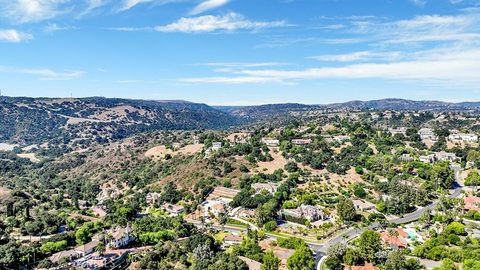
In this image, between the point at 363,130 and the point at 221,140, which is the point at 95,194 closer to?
the point at 221,140

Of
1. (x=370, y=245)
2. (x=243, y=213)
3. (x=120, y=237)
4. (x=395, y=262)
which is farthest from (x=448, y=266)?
A: (x=120, y=237)

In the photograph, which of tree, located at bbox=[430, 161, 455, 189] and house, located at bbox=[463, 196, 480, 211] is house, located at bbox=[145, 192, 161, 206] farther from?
house, located at bbox=[463, 196, 480, 211]

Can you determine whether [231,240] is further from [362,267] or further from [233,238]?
[362,267]

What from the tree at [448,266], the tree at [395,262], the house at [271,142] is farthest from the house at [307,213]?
the house at [271,142]

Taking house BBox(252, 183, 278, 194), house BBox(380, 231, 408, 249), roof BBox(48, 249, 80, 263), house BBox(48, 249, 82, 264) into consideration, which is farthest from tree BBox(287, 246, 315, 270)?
house BBox(252, 183, 278, 194)

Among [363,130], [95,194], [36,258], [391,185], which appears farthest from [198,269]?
[363,130]

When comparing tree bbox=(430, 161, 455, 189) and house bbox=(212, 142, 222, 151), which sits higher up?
house bbox=(212, 142, 222, 151)
